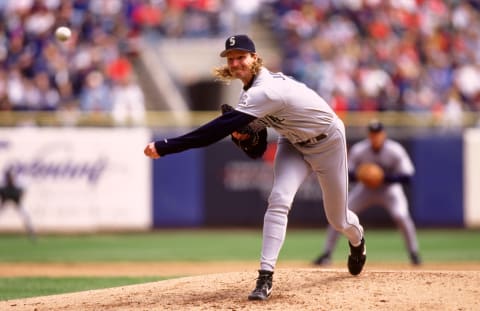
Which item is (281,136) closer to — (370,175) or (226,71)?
(226,71)

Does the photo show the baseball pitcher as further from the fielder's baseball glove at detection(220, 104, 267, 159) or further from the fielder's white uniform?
the fielder's white uniform

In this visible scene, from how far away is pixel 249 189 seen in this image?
17.8m

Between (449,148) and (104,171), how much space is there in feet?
21.8

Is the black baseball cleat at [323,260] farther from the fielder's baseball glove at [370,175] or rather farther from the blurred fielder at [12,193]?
the blurred fielder at [12,193]

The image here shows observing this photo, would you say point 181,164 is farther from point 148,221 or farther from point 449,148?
point 449,148

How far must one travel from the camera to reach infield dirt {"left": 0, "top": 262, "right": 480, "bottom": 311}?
6.47 meters

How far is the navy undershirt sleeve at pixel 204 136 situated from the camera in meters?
6.49

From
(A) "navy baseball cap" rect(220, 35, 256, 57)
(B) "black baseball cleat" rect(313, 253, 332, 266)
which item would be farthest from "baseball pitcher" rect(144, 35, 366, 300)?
(B) "black baseball cleat" rect(313, 253, 332, 266)

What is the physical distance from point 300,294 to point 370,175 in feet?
17.9

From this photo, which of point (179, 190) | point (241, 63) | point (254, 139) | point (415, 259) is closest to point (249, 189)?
point (179, 190)

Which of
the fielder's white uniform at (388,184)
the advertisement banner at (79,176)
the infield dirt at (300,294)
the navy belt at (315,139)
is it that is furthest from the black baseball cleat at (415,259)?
the advertisement banner at (79,176)

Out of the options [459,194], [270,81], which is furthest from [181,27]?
[270,81]

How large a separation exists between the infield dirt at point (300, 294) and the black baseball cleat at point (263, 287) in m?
0.06

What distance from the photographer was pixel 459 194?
17984mm
